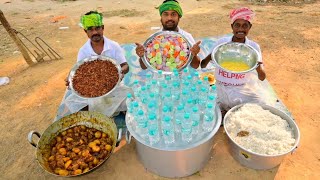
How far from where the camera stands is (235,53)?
12.2 feet

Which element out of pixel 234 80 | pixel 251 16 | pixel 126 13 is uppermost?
pixel 251 16

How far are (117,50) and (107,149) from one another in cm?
151

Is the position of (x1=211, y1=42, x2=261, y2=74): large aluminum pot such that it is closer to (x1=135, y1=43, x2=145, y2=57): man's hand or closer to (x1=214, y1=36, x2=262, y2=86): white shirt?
(x1=214, y1=36, x2=262, y2=86): white shirt

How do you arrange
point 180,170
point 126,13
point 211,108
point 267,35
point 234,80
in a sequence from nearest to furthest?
point 211,108 → point 180,170 → point 234,80 → point 267,35 → point 126,13

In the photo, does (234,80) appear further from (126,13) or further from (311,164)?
(126,13)

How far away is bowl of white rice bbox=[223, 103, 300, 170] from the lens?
10.1 feet

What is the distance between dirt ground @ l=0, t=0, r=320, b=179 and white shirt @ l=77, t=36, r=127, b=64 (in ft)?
4.09

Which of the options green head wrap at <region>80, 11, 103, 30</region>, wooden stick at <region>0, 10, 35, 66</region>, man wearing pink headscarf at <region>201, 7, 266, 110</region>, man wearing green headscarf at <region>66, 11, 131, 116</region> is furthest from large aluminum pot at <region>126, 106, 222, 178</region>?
wooden stick at <region>0, 10, 35, 66</region>

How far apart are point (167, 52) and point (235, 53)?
939mm

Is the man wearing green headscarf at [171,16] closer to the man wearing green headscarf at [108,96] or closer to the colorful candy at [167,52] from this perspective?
the colorful candy at [167,52]

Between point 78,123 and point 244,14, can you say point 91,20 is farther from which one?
point 244,14

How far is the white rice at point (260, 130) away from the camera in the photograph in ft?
10.1

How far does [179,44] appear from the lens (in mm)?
3729

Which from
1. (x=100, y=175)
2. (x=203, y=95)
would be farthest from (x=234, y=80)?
(x=100, y=175)
